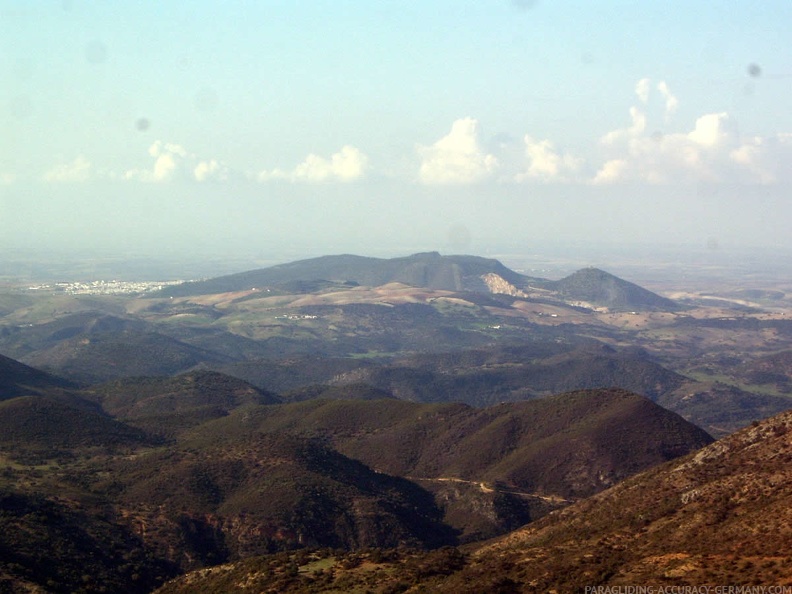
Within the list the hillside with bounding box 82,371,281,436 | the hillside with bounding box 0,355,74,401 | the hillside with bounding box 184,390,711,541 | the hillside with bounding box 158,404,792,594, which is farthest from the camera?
the hillside with bounding box 0,355,74,401

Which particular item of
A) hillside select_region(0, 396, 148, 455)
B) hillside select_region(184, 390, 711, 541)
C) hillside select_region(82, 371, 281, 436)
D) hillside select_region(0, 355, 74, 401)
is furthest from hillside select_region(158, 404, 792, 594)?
hillside select_region(0, 355, 74, 401)

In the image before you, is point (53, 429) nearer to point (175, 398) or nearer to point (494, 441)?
point (175, 398)

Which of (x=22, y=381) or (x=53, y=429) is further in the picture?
(x=22, y=381)

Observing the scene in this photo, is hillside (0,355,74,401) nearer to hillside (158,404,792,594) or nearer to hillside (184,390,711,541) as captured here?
hillside (184,390,711,541)

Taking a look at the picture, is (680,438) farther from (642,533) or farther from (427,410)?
(642,533)

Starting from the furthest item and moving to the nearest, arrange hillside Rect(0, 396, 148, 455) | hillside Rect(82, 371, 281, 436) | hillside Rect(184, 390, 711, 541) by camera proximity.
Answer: hillside Rect(82, 371, 281, 436) → hillside Rect(0, 396, 148, 455) → hillside Rect(184, 390, 711, 541)

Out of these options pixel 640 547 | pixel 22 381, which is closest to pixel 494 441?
pixel 640 547

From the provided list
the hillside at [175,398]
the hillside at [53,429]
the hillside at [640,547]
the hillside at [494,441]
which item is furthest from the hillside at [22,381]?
the hillside at [640,547]

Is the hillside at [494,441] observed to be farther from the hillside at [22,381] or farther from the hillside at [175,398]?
the hillside at [22,381]

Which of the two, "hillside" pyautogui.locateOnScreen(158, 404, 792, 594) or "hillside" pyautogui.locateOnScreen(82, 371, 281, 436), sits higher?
"hillside" pyautogui.locateOnScreen(158, 404, 792, 594)
